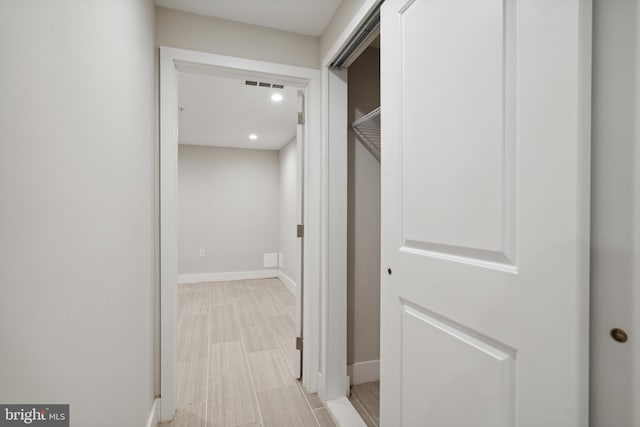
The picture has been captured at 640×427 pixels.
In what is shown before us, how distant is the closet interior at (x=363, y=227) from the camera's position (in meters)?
2.03

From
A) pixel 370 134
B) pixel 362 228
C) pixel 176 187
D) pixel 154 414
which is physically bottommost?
pixel 154 414

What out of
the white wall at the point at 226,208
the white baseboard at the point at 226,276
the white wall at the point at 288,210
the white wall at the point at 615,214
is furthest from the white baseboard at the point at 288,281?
the white wall at the point at 615,214

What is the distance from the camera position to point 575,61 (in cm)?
58

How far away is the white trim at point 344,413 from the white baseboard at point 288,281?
9.21 feet

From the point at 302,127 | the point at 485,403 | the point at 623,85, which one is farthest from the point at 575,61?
the point at 302,127

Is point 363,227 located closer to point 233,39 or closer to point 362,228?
point 362,228

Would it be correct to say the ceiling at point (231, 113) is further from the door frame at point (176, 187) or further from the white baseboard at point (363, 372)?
the white baseboard at point (363, 372)

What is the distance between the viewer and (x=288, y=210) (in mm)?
4992

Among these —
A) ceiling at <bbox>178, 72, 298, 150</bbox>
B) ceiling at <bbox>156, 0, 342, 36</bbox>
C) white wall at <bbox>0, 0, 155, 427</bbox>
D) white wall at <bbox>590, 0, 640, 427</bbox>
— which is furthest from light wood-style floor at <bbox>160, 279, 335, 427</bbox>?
ceiling at <bbox>156, 0, 342, 36</bbox>

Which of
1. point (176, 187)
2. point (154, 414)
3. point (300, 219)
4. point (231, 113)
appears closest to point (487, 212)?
point (300, 219)

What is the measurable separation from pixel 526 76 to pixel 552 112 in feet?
0.38

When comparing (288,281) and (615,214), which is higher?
(615,214)

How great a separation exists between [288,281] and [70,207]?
4293 millimetres

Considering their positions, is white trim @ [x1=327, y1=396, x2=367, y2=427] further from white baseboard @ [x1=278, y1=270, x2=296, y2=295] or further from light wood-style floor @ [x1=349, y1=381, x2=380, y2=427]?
white baseboard @ [x1=278, y1=270, x2=296, y2=295]
